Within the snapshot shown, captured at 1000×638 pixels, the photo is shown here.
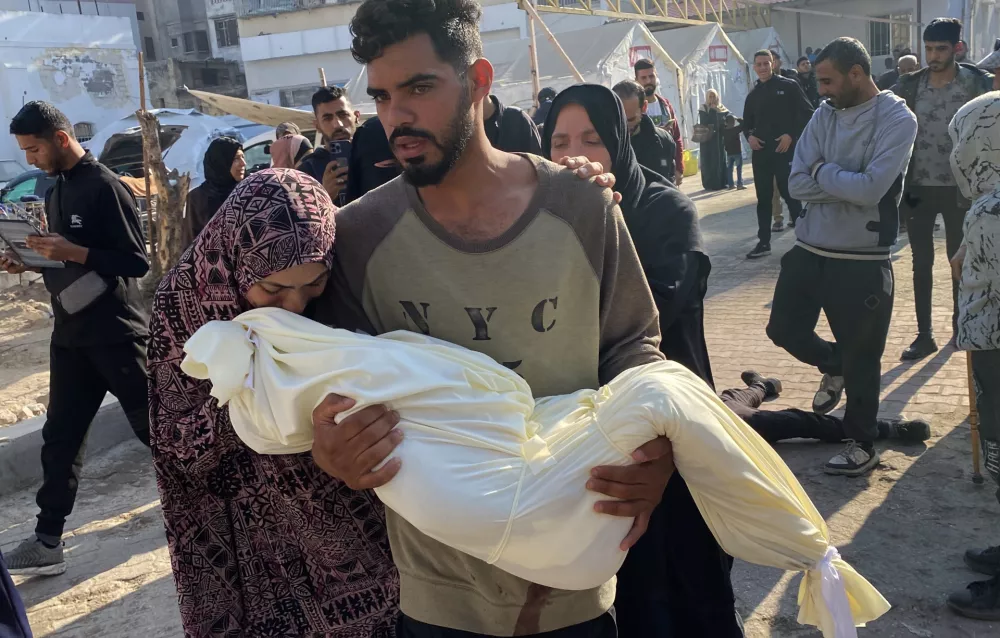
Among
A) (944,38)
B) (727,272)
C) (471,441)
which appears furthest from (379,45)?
(727,272)

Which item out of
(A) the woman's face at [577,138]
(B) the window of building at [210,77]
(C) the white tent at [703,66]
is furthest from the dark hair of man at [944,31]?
(B) the window of building at [210,77]

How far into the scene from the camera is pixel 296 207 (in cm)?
195

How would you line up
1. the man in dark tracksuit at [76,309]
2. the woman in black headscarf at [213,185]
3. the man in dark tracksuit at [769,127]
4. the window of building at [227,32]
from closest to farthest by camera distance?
the man in dark tracksuit at [76,309], the woman in black headscarf at [213,185], the man in dark tracksuit at [769,127], the window of building at [227,32]

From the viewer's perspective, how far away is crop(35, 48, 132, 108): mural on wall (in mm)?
29656

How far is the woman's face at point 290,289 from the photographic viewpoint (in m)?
1.94

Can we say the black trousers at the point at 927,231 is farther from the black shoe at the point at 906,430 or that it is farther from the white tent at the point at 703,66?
the white tent at the point at 703,66

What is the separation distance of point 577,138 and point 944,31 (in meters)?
4.45

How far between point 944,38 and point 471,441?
6.14m

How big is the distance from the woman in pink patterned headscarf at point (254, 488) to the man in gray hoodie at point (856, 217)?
10.0ft

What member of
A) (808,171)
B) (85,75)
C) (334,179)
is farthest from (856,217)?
(85,75)

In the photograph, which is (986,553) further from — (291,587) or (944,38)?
(944,38)

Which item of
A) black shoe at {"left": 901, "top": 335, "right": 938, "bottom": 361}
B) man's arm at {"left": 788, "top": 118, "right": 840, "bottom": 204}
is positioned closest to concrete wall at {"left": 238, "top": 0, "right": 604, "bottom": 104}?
black shoe at {"left": 901, "top": 335, "right": 938, "bottom": 361}

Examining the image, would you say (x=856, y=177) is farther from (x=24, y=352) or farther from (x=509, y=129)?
(x=24, y=352)

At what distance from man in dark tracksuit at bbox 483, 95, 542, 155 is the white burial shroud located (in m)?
2.49
